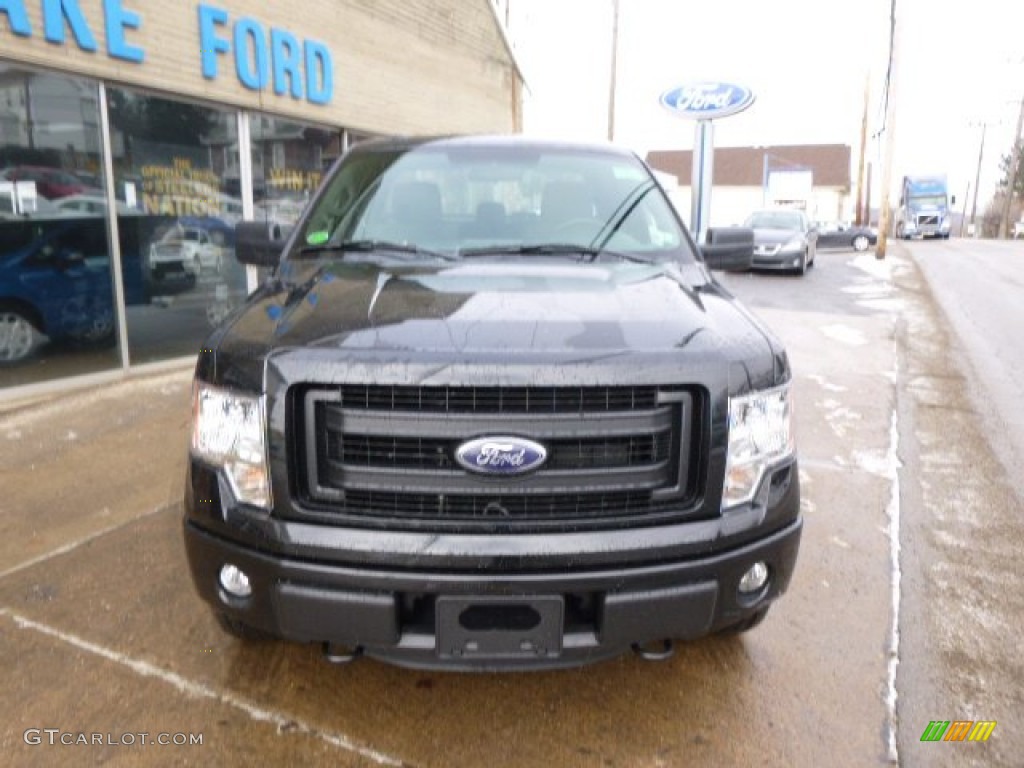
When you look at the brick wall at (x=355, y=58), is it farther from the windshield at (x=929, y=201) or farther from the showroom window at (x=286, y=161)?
the windshield at (x=929, y=201)

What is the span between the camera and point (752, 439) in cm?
226

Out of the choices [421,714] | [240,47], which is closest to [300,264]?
[421,714]

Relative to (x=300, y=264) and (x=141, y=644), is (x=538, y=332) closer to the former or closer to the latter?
(x=300, y=264)

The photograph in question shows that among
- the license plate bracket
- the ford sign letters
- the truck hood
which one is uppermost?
the ford sign letters

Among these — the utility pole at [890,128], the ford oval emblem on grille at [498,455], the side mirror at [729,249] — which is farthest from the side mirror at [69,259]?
the utility pole at [890,128]

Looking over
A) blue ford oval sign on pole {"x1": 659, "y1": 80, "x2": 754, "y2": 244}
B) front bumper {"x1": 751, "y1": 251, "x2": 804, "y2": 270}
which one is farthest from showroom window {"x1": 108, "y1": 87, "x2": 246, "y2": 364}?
front bumper {"x1": 751, "y1": 251, "x2": 804, "y2": 270}

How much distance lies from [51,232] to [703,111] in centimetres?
1318

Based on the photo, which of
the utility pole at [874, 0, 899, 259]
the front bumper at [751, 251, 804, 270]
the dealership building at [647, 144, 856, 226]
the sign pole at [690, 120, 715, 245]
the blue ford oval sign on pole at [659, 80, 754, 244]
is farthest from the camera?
the dealership building at [647, 144, 856, 226]

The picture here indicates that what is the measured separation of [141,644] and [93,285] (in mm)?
5045

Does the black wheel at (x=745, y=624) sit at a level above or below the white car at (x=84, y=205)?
below

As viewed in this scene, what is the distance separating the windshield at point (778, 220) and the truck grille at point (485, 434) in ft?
58.0

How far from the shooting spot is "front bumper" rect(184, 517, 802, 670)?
6.87 feet

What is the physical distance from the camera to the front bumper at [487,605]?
2.09 m

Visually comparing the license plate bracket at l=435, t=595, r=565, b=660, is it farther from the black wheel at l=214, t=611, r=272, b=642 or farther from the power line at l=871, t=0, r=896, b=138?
the power line at l=871, t=0, r=896, b=138
